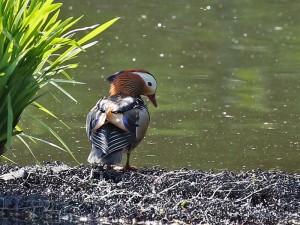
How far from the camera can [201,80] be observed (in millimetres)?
12109

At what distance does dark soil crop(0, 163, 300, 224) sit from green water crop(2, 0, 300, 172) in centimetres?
71

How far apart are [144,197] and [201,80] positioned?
19.5ft

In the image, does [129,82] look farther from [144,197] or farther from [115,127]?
[144,197]

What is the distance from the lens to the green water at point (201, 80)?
8711 mm

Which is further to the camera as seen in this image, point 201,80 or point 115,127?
point 201,80

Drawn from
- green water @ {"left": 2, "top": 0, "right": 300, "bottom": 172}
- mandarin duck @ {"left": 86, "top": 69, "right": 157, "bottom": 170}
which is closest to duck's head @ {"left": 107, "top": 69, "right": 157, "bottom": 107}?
mandarin duck @ {"left": 86, "top": 69, "right": 157, "bottom": 170}

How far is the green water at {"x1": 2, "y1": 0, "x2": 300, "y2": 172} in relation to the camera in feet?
28.6

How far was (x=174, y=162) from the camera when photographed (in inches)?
328

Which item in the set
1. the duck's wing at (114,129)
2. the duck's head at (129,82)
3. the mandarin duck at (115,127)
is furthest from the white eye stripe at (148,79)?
the duck's wing at (114,129)

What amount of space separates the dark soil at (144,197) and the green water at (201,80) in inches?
28.0

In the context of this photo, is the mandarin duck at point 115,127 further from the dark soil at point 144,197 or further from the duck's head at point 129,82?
the duck's head at point 129,82

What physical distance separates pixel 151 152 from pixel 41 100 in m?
2.53

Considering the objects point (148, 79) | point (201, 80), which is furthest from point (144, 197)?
point (201, 80)

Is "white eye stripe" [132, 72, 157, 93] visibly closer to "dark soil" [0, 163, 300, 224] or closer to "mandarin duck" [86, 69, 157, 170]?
"mandarin duck" [86, 69, 157, 170]
